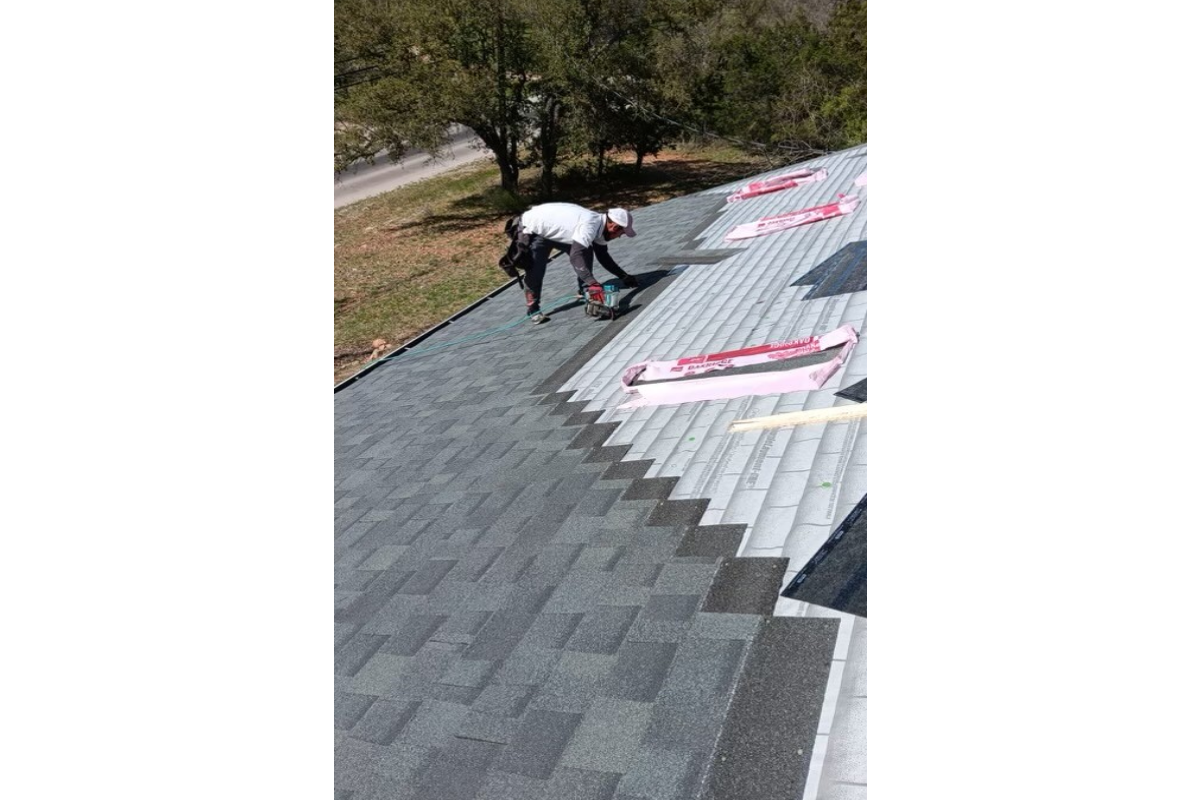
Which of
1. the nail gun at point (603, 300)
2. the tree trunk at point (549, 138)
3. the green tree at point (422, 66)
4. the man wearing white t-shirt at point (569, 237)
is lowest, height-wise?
the nail gun at point (603, 300)

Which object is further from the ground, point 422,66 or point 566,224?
point 422,66

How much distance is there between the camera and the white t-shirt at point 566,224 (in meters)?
10.1

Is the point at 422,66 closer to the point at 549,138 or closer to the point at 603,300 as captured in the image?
the point at 549,138

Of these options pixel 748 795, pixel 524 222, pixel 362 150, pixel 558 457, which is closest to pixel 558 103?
pixel 362 150

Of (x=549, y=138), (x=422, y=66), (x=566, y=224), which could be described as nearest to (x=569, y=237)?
(x=566, y=224)

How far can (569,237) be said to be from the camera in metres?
10.2

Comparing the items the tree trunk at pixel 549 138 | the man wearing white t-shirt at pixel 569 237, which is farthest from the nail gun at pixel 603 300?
the tree trunk at pixel 549 138

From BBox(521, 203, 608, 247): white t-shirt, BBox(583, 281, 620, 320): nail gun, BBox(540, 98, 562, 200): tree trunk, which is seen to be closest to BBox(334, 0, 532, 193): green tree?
BBox(540, 98, 562, 200): tree trunk

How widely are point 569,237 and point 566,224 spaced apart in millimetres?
171

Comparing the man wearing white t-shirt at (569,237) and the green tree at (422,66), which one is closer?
the man wearing white t-shirt at (569,237)

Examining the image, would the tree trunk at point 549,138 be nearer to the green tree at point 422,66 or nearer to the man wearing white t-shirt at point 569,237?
the green tree at point 422,66

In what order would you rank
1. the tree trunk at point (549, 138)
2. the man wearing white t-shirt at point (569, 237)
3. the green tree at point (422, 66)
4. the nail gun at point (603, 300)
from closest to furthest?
the nail gun at point (603, 300), the man wearing white t-shirt at point (569, 237), the green tree at point (422, 66), the tree trunk at point (549, 138)
